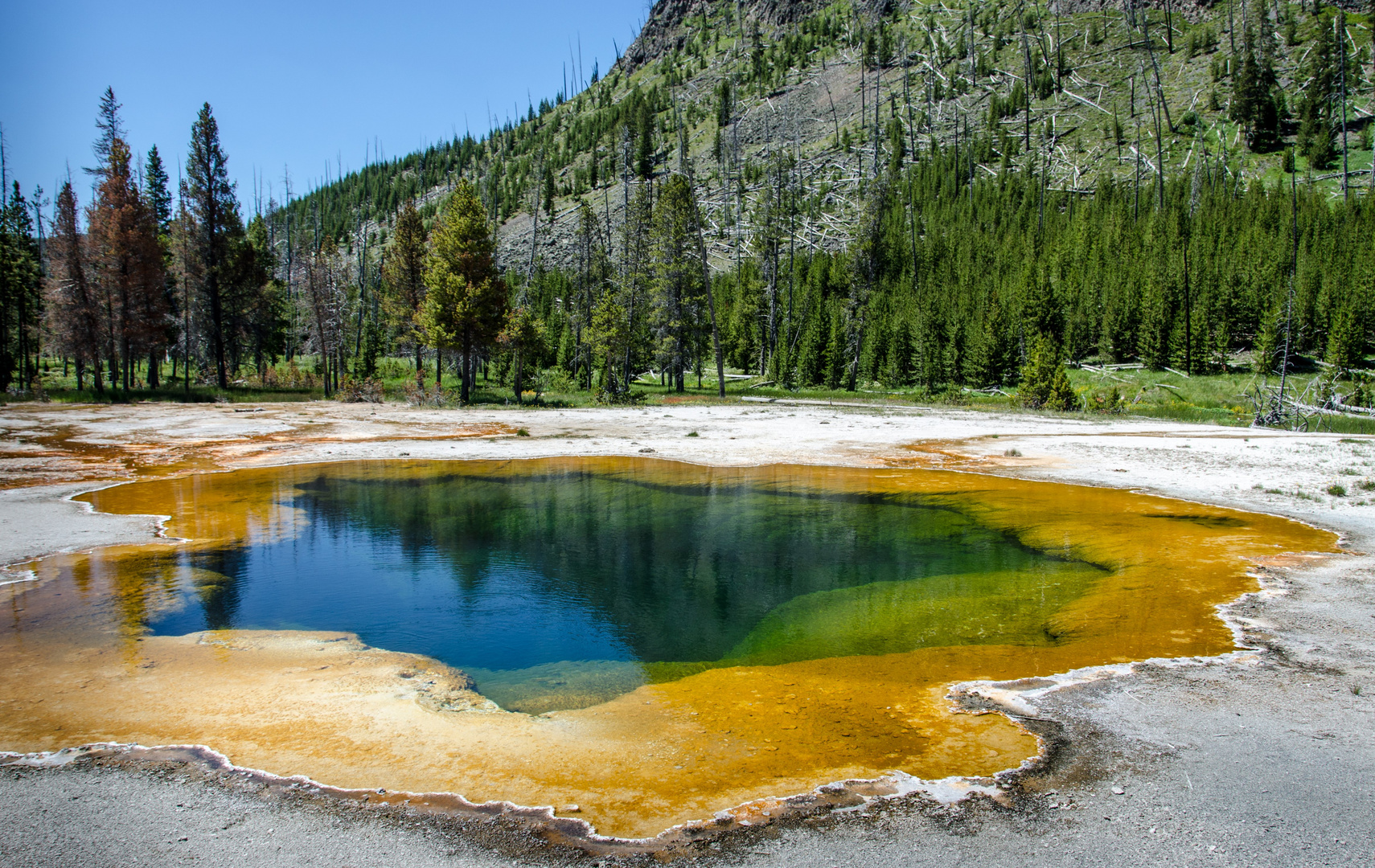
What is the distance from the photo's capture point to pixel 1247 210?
228 ft

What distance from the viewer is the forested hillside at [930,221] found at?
169ft

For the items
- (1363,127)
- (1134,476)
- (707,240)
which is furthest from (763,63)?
(1134,476)

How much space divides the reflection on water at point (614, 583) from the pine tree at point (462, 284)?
24.8 meters

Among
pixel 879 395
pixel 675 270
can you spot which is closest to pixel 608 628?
pixel 675 270

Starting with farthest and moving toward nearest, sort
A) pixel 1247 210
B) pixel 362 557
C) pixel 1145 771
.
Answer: pixel 1247 210
pixel 362 557
pixel 1145 771

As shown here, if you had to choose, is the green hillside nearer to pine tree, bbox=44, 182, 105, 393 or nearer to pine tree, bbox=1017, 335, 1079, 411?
pine tree, bbox=1017, 335, 1079, 411

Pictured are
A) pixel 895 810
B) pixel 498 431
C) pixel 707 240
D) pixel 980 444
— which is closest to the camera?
pixel 895 810

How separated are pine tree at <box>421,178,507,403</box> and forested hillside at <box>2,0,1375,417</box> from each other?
1.02ft

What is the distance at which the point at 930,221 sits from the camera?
9056cm

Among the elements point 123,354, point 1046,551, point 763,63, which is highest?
point 763,63

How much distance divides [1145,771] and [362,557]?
11196mm

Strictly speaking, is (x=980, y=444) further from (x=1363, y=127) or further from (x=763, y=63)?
(x=763, y=63)

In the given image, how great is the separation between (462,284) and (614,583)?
3315cm

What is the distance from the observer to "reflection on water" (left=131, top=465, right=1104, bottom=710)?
26.1 ft
